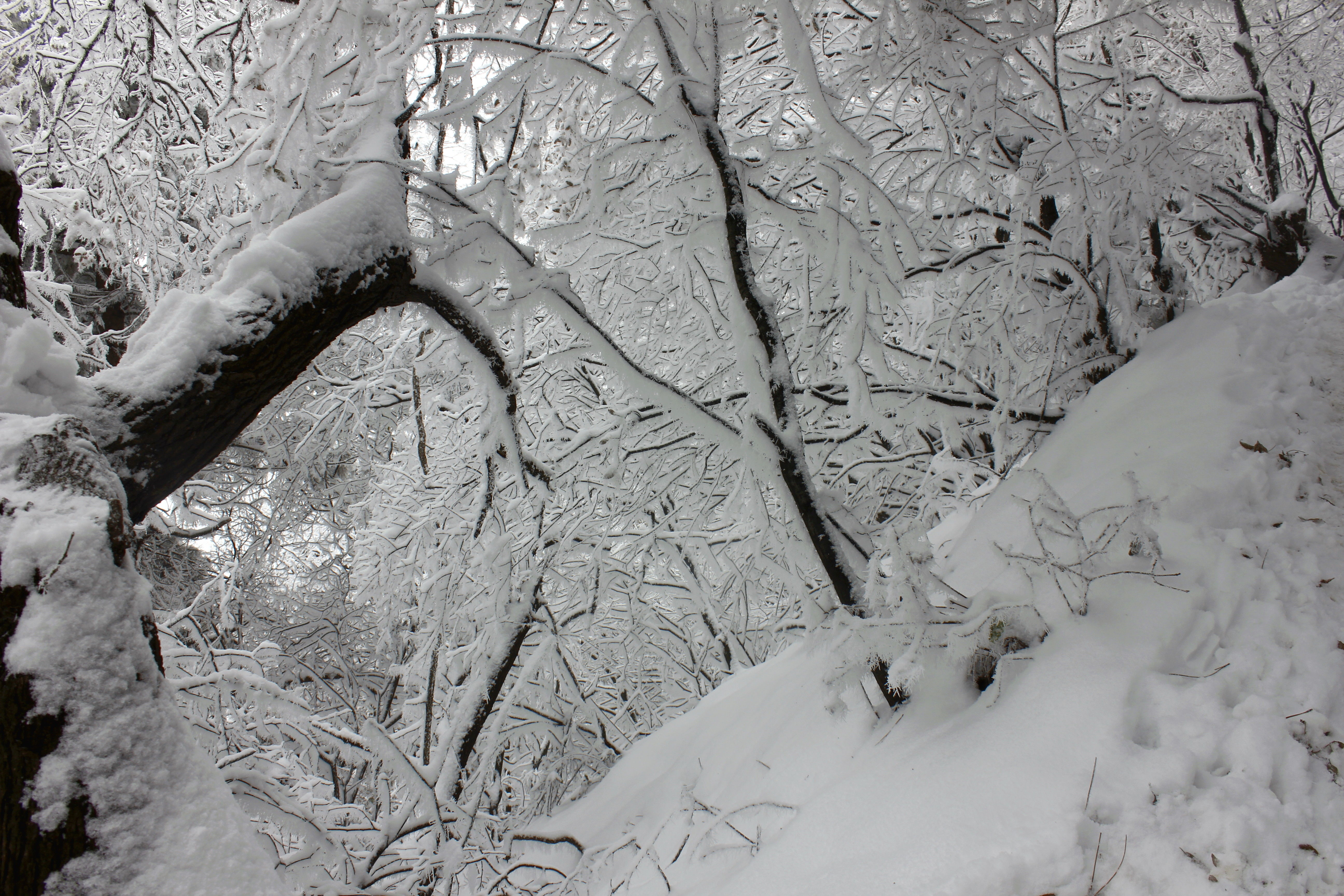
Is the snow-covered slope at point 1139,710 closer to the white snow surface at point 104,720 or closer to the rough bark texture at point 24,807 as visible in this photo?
the white snow surface at point 104,720

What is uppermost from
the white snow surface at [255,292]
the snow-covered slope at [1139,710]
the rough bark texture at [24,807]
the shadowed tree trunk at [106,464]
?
the white snow surface at [255,292]

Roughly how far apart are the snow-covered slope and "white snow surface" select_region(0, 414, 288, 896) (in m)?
1.37

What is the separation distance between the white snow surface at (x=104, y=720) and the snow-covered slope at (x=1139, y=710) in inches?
53.8

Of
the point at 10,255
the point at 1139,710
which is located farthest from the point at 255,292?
the point at 1139,710

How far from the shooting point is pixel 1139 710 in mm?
1610

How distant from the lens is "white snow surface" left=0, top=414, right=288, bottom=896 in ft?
3.31

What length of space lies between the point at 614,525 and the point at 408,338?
1948 mm

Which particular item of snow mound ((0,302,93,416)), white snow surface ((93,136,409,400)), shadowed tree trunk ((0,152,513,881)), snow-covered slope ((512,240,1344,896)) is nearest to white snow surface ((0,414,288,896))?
shadowed tree trunk ((0,152,513,881))

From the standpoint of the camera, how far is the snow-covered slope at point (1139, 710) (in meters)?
1.41

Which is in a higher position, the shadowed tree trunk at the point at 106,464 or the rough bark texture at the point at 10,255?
the rough bark texture at the point at 10,255

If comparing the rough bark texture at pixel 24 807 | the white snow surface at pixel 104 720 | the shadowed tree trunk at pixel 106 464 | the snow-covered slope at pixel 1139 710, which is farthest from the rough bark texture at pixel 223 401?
the snow-covered slope at pixel 1139 710

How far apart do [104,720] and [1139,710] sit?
209 cm

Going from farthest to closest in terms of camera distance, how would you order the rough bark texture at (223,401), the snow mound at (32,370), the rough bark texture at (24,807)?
the rough bark texture at (223,401) → the snow mound at (32,370) → the rough bark texture at (24,807)

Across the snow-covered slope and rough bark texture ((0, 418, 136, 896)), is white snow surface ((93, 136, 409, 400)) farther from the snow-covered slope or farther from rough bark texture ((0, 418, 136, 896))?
the snow-covered slope
